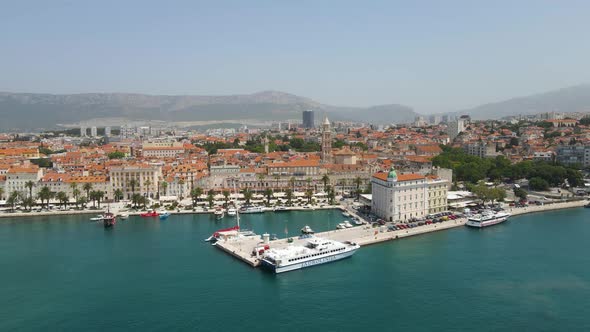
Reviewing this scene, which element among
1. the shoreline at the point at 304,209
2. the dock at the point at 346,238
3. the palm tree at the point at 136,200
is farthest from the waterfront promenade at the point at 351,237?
the palm tree at the point at 136,200

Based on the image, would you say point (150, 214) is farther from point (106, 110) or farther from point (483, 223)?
point (106, 110)

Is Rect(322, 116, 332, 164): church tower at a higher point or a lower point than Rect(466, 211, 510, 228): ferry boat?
higher

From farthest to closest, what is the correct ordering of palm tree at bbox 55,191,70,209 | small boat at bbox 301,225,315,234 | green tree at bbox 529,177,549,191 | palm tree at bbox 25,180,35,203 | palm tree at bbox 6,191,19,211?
green tree at bbox 529,177,549,191
palm tree at bbox 25,180,35,203
palm tree at bbox 55,191,70,209
palm tree at bbox 6,191,19,211
small boat at bbox 301,225,315,234

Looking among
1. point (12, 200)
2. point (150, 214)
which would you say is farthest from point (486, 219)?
point (12, 200)

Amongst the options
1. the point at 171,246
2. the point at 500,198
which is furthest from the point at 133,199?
the point at 500,198

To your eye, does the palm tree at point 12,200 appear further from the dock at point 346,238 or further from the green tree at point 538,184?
the green tree at point 538,184

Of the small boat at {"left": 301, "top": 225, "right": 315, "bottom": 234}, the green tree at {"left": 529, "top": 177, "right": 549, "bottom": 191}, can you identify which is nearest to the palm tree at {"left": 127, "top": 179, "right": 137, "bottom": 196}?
the small boat at {"left": 301, "top": 225, "right": 315, "bottom": 234}

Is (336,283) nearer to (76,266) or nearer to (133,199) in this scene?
(76,266)

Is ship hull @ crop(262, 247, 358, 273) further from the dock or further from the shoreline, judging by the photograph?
the shoreline
